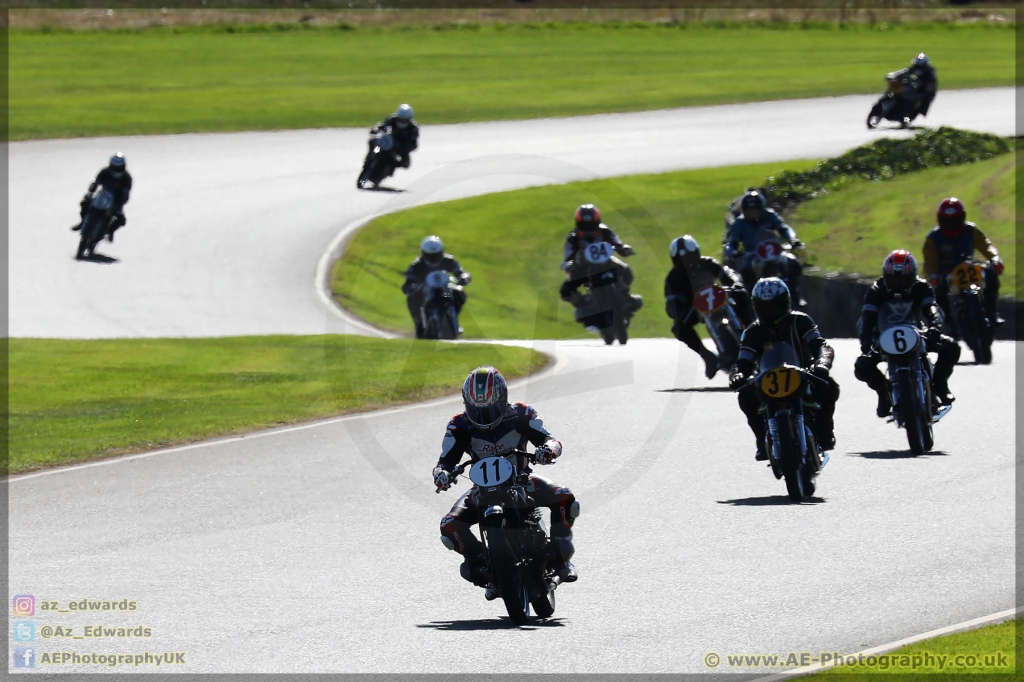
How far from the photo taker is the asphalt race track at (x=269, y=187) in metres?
26.5

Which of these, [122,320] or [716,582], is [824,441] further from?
[122,320]

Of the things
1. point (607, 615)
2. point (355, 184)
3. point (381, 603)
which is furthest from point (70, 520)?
point (355, 184)

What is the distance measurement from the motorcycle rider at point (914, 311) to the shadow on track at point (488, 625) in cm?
604

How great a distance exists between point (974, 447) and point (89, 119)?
32.3 m

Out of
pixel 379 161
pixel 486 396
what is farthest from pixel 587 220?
pixel 379 161

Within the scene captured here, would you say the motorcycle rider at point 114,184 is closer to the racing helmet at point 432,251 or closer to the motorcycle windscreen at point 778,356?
the racing helmet at point 432,251

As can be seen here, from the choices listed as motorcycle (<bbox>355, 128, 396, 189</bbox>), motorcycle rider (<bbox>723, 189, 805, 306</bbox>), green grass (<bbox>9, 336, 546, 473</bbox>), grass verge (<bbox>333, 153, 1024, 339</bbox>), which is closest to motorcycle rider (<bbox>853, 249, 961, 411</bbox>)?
green grass (<bbox>9, 336, 546, 473</bbox>)

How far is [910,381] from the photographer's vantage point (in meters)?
14.1

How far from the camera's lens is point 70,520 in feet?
42.0

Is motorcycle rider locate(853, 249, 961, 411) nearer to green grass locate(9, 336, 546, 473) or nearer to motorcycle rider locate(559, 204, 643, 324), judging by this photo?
green grass locate(9, 336, 546, 473)

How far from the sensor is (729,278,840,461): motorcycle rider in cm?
1276

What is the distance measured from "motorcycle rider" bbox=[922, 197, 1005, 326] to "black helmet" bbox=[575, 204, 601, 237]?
14.9ft

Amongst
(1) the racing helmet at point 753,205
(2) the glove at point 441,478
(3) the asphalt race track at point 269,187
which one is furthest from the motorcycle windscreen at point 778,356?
(3) the asphalt race track at point 269,187

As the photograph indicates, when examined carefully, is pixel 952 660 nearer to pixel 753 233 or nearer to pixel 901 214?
pixel 753 233
